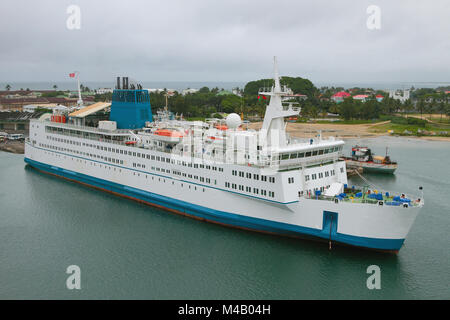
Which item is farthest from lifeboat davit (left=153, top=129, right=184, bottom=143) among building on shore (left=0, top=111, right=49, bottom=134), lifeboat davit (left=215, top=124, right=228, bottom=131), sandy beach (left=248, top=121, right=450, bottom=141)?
building on shore (left=0, top=111, right=49, bottom=134)

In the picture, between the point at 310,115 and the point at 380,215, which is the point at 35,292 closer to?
the point at 380,215

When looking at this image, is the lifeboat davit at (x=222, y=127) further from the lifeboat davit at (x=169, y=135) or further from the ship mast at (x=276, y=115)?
the ship mast at (x=276, y=115)

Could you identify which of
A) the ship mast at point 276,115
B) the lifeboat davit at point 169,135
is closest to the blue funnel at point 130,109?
the lifeboat davit at point 169,135

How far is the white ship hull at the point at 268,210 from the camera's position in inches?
762

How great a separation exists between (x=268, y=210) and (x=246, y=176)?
92.1 inches

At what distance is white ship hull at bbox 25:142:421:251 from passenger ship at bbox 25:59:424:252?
54 millimetres

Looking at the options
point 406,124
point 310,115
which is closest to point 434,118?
point 406,124

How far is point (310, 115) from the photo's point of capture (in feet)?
295

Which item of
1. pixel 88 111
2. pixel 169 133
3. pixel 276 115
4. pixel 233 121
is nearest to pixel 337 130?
pixel 88 111

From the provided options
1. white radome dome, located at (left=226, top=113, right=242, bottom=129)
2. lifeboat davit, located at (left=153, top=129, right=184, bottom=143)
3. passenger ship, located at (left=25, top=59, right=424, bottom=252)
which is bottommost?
passenger ship, located at (left=25, top=59, right=424, bottom=252)

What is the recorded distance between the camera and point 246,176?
2206 centimetres

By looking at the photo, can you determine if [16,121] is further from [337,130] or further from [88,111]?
[337,130]

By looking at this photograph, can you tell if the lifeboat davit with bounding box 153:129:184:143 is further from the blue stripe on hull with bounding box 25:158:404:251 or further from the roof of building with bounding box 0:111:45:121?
the roof of building with bounding box 0:111:45:121

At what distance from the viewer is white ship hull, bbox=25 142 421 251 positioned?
63.5 feet
